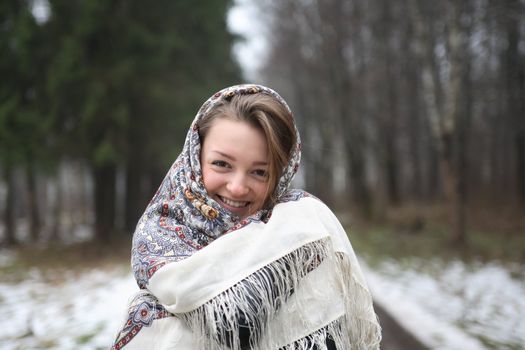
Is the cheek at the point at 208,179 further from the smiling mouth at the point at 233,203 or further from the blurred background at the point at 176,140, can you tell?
the blurred background at the point at 176,140

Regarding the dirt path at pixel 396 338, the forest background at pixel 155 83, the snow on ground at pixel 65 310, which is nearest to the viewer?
the dirt path at pixel 396 338

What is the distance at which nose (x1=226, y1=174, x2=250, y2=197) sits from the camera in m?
1.60

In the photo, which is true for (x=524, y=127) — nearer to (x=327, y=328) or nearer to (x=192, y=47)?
(x=192, y=47)

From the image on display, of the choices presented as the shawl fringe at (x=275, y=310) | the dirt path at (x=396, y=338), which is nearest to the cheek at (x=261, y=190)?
the shawl fringe at (x=275, y=310)

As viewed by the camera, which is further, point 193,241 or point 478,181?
point 478,181

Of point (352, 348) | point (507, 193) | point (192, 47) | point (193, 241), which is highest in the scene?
point (192, 47)

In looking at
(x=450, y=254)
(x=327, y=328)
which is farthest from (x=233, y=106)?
(x=450, y=254)

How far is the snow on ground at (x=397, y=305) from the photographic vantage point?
13.9 feet

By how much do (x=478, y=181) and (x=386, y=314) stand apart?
2011 cm

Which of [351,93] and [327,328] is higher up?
[351,93]

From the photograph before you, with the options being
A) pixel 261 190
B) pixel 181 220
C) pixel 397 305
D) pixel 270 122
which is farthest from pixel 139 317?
pixel 397 305

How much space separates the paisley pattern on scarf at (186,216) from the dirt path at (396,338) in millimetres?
2994

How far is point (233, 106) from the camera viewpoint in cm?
168

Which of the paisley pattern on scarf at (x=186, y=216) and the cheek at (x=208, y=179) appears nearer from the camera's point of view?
the paisley pattern on scarf at (x=186, y=216)
